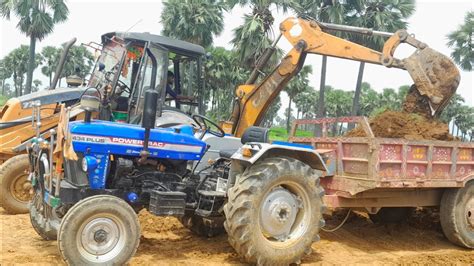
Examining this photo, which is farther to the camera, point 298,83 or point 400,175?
point 298,83

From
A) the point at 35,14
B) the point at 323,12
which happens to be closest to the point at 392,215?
the point at 323,12

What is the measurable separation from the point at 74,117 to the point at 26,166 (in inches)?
62.2

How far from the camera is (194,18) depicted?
25.0 meters

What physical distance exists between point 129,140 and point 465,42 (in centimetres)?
2422

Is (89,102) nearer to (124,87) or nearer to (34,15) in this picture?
(124,87)

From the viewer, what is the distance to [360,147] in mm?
6496

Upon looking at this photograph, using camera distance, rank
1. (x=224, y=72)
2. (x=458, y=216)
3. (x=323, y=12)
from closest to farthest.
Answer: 1. (x=458, y=216)
2. (x=323, y=12)
3. (x=224, y=72)

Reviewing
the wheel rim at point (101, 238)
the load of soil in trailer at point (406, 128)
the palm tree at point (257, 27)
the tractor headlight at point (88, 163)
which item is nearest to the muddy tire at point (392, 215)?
the load of soil in trailer at point (406, 128)

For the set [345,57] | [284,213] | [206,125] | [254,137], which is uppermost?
[345,57]

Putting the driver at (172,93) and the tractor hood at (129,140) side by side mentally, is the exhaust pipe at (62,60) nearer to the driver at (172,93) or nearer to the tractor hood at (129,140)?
the driver at (172,93)

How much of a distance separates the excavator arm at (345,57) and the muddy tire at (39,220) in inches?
147

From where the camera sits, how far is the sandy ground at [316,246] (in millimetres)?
5488

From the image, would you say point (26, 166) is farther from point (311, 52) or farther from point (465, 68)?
point (465, 68)

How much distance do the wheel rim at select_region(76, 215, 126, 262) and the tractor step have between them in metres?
0.53
